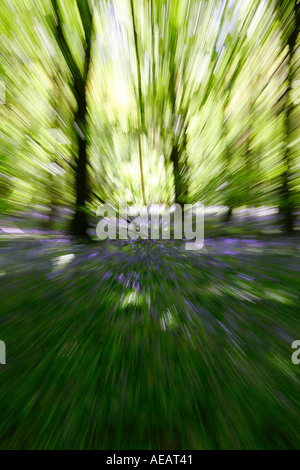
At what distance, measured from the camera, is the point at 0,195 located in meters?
3.15

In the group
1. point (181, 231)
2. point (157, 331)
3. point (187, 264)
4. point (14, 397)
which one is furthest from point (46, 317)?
point (181, 231)

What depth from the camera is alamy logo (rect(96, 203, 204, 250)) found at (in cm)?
645

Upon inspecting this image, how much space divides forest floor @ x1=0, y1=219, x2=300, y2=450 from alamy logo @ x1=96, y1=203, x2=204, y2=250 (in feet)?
12.7

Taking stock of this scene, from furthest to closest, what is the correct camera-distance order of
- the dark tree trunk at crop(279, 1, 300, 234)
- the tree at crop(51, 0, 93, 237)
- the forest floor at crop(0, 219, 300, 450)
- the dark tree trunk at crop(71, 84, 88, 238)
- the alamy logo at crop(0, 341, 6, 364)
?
the dark tree trunk at crop(71, 84, 88, 238) < the dark tree trunk at crop(279, 1, 300, 234) < the tree at crop(51, 0, 93, 237) < the alamy logo at crop(0, 341, 6, 364) < the forest floor at crop(0, 219, 300, 450)

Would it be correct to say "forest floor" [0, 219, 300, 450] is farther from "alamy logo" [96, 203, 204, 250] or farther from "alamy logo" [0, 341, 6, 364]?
"alamy logo" [96, 203, 204, 250]

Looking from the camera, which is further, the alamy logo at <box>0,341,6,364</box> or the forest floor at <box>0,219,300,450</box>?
the alamy logo at <box>0,341,6,364</box>

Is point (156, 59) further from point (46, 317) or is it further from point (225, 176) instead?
point (46, 317)

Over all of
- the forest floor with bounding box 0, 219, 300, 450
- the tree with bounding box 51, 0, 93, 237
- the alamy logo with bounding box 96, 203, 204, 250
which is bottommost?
the forest floor with bounding box 0, 219, 300, 450

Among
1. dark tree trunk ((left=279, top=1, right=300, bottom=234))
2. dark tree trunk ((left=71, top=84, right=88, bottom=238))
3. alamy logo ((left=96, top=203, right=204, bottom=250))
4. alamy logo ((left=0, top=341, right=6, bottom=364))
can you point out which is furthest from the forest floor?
alamy logo ((left=96, top=203, right=204, bottom=250))

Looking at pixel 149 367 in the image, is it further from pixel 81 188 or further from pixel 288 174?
pixel 288 174

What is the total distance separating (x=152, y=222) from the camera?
33.2ft

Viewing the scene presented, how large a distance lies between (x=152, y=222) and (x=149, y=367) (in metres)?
9.30

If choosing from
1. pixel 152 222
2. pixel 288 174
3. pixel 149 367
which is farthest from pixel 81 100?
pixel 152 222
